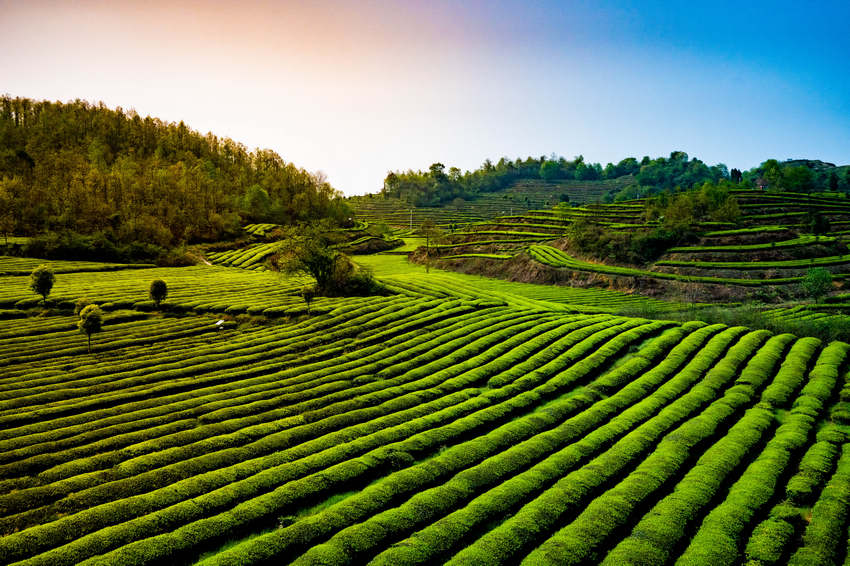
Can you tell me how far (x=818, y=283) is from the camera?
63.6 metres

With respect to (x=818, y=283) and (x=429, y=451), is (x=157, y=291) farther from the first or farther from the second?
(x=818, y=283)

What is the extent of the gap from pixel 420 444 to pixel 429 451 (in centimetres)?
56

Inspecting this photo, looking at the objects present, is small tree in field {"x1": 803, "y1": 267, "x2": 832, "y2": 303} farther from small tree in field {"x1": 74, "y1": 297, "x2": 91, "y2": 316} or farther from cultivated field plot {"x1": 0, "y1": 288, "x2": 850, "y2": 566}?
small tree in field {"x1": 74, "y1": 297, "x2": 91, "y2": 316}

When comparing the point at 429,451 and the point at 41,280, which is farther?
the point at 41,280

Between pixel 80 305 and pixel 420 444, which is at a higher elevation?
pixel 80 305

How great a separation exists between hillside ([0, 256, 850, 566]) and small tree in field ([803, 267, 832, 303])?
3360 centimetres

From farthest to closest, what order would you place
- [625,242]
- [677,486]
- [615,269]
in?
[625,242] → [615,269] → [677,486]

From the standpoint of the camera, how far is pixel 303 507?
63.2ft

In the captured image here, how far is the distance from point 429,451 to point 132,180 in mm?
113865

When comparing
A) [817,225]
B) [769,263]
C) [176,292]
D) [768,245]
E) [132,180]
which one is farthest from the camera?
[132,180]

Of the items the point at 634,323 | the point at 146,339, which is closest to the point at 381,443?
the point at 146,339

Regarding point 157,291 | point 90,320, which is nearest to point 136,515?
point 90,320

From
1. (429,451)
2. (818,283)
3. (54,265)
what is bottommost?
(429,451)

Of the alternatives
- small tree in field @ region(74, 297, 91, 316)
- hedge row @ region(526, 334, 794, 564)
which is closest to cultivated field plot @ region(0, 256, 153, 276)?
small tree in field @ region(74, 297, 91, 316)
